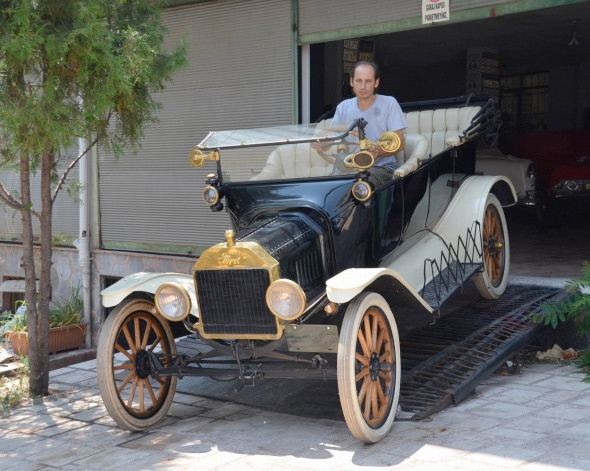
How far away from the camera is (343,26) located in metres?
7.75

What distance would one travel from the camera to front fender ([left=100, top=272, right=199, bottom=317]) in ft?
16.7

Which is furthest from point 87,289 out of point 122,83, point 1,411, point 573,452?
point 573,452

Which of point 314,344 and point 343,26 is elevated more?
point 343,26

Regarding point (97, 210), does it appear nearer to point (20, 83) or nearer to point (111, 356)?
point (20, 83)

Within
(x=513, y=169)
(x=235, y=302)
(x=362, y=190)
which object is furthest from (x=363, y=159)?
(x=513, y=169)

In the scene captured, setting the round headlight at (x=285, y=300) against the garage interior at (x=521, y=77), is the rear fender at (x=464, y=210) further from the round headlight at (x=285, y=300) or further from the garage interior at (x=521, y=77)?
the round headlight at (x=285, y=300)

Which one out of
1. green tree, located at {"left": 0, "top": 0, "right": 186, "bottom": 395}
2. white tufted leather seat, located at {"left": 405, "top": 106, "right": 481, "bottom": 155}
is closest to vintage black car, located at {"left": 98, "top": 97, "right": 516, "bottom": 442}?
white tufted leather seat, located at {"left": 405, "top": 106, "right": 481, "bottom": 155}

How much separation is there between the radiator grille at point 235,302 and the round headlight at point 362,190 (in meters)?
0.98

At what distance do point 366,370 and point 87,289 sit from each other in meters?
5.92

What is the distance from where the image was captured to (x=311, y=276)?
512 cm

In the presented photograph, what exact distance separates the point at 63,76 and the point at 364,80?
221cm

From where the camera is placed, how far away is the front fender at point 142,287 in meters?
5.09

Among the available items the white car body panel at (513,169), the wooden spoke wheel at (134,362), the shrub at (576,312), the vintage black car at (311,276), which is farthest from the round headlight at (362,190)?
the white car body panel at (513,169)

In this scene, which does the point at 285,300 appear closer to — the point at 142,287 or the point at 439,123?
the point at 142,287
